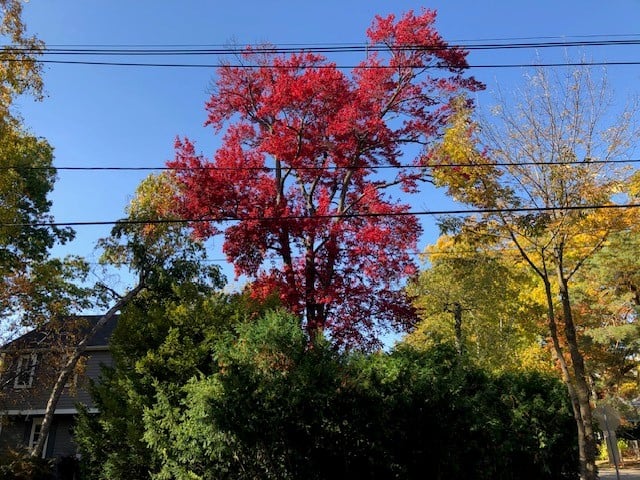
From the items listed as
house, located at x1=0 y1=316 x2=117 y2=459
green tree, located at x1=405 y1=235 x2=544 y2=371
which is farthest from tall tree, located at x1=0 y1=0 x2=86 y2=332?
green tree, located at x1=405 y1=235 x2=544 y2=371

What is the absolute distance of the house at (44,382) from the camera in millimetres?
15414

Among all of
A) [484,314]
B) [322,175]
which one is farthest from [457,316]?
[322,175]

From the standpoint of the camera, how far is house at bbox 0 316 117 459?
1541 centimetres

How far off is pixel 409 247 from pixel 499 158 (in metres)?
2.91

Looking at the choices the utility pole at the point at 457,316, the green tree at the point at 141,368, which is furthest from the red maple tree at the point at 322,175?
the utility pole at the point at 457,316

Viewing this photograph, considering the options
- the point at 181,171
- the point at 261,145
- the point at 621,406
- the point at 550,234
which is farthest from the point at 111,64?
the point at 621,406

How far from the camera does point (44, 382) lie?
15391 mm

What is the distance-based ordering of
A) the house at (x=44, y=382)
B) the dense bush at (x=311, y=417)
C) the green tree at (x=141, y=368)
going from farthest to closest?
the house at (x=44, y=382) → the green tree at (x=141, y=368) → the dense bush at (x=311, y=417)

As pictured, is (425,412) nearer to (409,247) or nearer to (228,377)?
(228,377)

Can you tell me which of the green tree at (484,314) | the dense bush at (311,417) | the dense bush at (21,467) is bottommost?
the dense bush at (21,467)

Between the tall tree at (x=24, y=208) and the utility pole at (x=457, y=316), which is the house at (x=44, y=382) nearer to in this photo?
the tall tree at (x=24, y=208)

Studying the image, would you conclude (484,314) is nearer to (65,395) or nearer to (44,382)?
(44,382)

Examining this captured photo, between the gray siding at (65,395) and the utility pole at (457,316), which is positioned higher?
the utility pole at (457,316)

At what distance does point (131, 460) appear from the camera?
29.9ft
